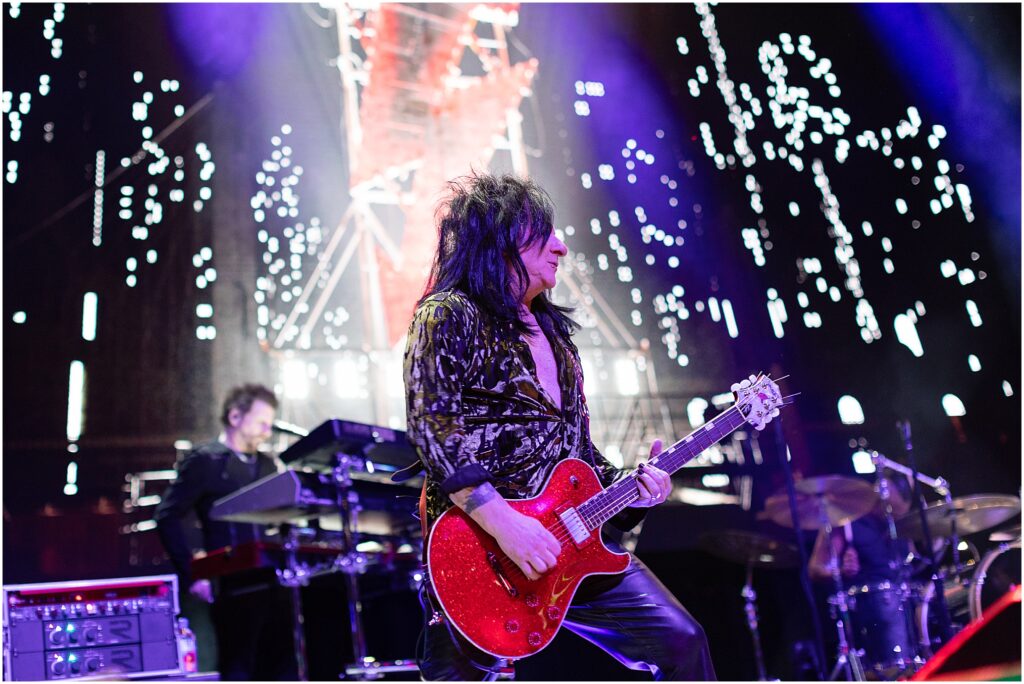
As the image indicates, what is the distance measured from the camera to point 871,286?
19.2ft

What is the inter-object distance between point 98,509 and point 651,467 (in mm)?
3925

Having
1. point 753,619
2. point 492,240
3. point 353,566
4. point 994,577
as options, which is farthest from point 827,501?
point 492,240

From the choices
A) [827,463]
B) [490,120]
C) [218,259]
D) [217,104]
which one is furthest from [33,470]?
[827,463]

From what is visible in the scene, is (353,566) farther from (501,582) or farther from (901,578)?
(901,578)

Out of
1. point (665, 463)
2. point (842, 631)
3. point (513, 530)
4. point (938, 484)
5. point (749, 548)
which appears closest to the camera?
point (513, 530)

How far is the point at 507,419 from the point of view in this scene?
6.89 feet

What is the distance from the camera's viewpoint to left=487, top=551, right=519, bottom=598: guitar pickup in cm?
195

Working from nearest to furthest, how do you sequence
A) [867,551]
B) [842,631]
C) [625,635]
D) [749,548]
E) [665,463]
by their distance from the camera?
[625,635], [665,463], [842,631], [749,548], [867,551]

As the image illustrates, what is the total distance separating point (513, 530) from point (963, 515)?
374 cm

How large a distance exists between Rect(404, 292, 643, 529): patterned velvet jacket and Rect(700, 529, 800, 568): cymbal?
2.84 meters

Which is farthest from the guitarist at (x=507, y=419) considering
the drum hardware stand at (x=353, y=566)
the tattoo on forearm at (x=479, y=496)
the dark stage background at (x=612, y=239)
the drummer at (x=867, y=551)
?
the drummer at (x=867, y=551)

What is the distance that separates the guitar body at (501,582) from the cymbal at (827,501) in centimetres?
313

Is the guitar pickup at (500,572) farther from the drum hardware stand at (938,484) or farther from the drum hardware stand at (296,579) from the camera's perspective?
the drum hardware stand at (938,484)

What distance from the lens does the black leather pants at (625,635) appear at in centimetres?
194
